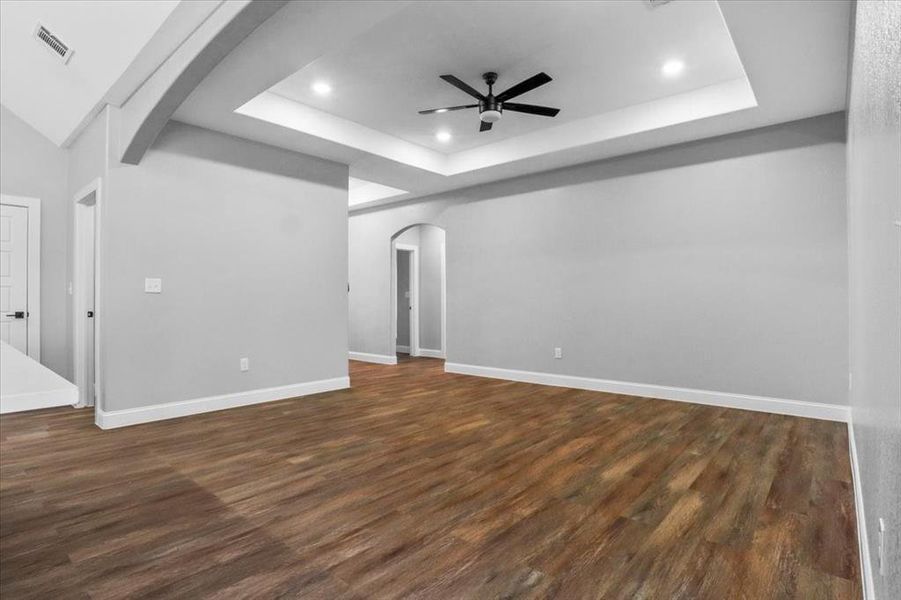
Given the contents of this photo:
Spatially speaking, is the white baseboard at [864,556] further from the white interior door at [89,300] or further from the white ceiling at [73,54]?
the white interior door at [89,300]

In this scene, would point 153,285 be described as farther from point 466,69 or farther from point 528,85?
point 528,85

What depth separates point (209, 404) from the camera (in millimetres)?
4359

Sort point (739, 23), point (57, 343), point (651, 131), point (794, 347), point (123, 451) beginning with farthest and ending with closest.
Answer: point (57, 343) < point (651, 131) < point (794, 347) < point (123, 451) < point (739, 23)

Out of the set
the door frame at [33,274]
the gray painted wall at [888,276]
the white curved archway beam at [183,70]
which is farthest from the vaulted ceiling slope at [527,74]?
the door frame at [33,274]

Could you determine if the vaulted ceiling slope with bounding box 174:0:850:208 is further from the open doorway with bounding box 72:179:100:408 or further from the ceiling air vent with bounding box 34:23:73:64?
the open doorway with bounding box 72:179:100:408

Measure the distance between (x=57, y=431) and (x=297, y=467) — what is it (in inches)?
92.8

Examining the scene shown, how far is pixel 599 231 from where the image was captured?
17.8 ft

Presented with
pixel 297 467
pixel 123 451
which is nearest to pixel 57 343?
pixel 123 451

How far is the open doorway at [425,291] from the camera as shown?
869 cm

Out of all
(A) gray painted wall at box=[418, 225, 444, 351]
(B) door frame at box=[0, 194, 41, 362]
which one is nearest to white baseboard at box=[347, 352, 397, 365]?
(A) gray painted wall at box=[418, 225, 444, 351]

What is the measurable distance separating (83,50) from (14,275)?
275 centimetres

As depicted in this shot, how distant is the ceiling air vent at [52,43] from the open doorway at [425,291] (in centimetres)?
543

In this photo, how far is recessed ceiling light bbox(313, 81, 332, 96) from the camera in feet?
13.3

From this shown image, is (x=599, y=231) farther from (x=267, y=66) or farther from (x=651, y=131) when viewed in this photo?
(x=267, y=66)
